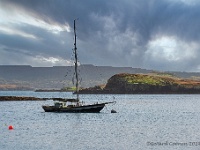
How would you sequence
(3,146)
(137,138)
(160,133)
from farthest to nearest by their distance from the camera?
(160,133) → (137,138) → (3,146)

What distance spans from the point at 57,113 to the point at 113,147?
2878 inches

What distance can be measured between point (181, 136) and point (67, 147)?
19368 millimetres

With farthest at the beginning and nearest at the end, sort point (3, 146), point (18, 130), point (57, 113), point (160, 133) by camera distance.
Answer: point (57, 113)
point (18, 130)
point (160, 133)
point (3, 146)

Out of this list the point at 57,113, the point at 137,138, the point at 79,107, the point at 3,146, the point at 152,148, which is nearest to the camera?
the point at 152,148

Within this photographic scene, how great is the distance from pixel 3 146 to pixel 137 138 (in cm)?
1927

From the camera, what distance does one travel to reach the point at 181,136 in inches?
2613

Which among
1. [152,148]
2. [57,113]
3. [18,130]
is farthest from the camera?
[57,113]

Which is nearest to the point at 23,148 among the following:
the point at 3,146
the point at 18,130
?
the point at 3,146

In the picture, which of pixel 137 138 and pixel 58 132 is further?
pixel 58 132

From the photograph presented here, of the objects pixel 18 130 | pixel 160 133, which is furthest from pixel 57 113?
pixel 160 133

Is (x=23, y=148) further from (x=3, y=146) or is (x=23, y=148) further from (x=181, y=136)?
(x=181, y=136)

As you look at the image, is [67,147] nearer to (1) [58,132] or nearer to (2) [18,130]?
(1) [58,132]

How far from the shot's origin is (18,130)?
7962 cm

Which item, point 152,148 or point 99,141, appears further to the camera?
point 99,141
